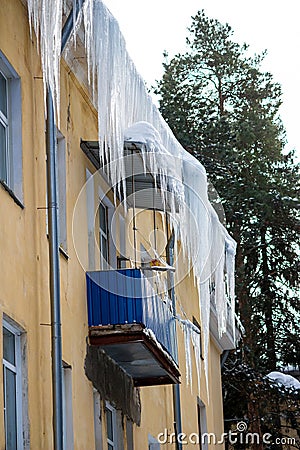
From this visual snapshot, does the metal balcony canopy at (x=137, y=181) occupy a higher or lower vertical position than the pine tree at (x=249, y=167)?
lower

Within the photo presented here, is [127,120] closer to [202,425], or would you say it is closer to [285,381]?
[202,425]

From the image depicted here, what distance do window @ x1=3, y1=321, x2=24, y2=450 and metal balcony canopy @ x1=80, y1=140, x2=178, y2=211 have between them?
414 centimetres

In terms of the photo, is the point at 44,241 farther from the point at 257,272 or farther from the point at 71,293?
the point at 257,272

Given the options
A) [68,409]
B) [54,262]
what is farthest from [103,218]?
[54,262]

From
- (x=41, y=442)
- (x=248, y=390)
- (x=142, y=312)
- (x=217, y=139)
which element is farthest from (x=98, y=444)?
(x=217, y=139)

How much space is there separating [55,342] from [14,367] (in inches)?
18.6

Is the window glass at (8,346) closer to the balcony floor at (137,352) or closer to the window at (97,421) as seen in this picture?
the balcony floor at (137,352)

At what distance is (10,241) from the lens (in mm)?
11445

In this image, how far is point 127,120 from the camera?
14719 millimetres

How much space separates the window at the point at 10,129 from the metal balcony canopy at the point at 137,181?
300cm

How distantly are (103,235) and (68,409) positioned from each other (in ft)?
11.6

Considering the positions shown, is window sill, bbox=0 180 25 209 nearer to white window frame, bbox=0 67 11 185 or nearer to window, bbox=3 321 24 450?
white window frame, bbox=0 67 11 185

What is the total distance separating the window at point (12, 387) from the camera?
36.9 feet

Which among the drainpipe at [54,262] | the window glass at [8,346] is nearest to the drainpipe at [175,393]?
the drainpipe at [54,262]
